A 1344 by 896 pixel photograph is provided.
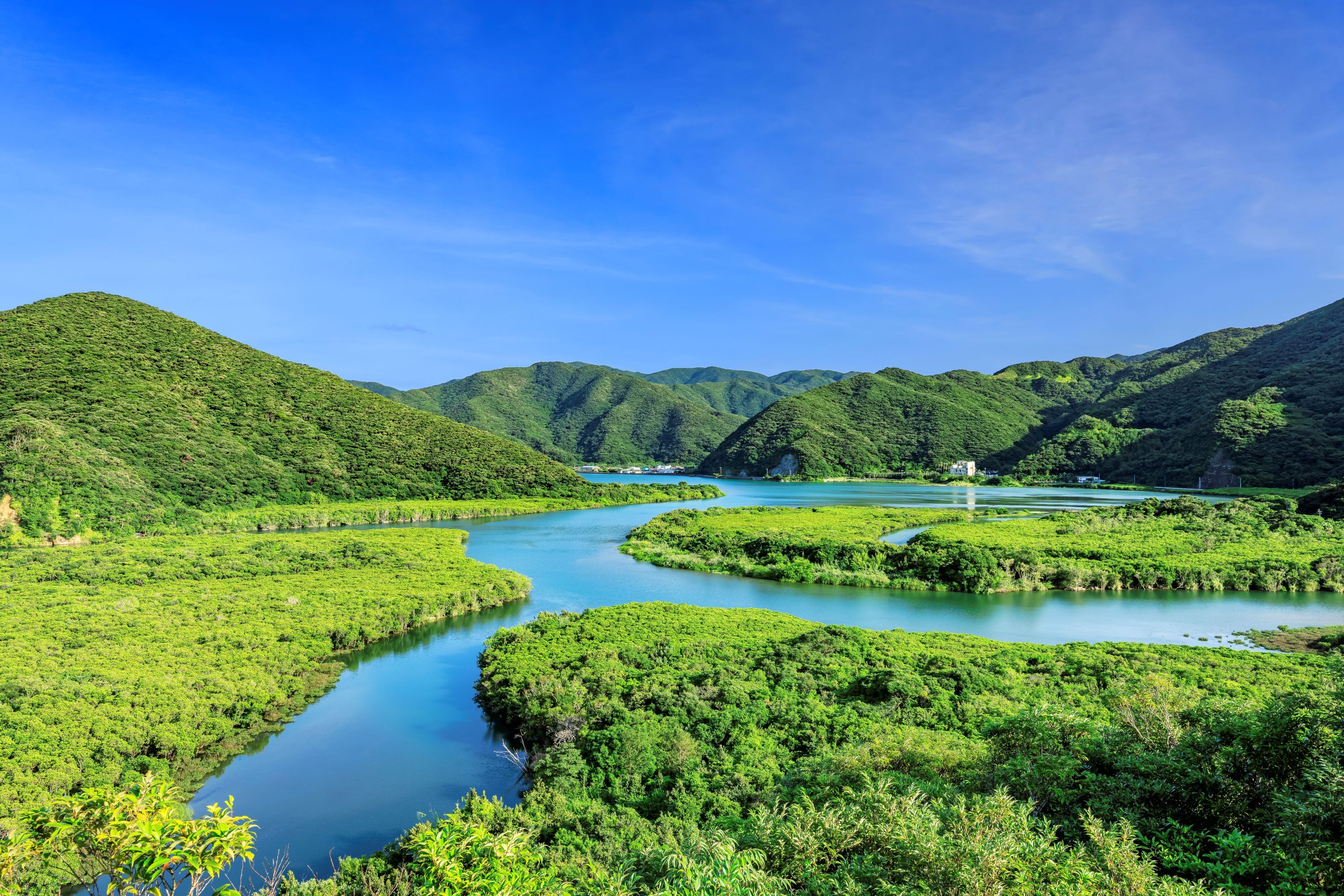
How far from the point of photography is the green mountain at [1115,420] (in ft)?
283

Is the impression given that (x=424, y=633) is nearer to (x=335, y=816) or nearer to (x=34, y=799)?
(x=335, y=816)

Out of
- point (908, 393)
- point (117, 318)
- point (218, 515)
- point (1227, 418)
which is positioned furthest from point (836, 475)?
point (117, 318)

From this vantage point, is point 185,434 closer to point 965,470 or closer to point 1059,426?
point 965,470

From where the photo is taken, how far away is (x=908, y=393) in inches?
6437

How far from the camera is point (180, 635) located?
20172 millimetres

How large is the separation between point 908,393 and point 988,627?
484ft

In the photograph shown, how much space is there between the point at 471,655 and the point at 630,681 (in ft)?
30.2

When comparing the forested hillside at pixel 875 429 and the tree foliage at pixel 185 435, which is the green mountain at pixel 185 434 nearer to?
the tree foliage at pixel 185 435

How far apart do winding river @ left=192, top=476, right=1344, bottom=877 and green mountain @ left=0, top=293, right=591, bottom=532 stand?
86.0 ft

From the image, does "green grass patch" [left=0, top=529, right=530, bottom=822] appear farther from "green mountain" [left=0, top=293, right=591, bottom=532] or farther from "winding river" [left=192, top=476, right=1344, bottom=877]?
"green mountain" [left=0, top=293, right=591, bottom=532]

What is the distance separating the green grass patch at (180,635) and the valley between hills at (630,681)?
13cm

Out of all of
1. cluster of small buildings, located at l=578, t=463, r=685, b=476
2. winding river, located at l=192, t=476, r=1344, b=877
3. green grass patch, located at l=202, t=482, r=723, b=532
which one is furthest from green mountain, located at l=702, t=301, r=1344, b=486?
winding river, located at l=192, t=476, r=1344, b=877

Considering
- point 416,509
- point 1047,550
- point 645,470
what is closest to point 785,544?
point 1047,550

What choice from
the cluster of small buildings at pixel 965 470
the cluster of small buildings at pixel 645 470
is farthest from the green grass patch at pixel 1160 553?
the cluster of small buildings at pixel 645 470
